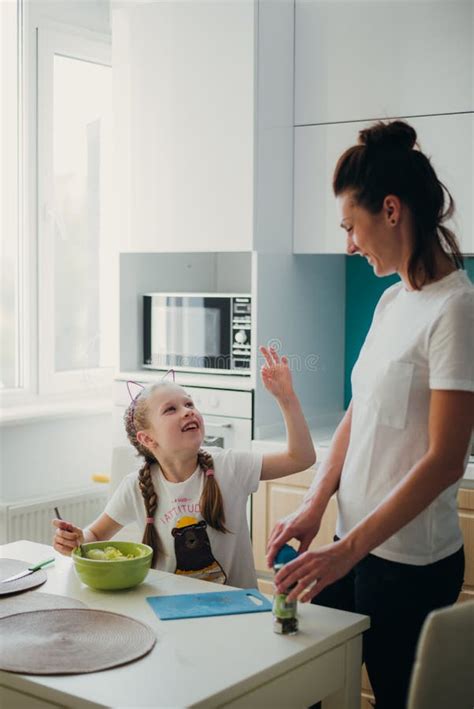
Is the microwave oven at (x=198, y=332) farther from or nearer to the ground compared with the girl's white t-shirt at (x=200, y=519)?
farther from the ground

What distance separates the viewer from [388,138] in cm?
171

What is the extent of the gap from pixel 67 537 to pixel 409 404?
0.74 metres

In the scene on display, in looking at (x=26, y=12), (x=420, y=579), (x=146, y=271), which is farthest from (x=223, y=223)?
(x=420, y=579)

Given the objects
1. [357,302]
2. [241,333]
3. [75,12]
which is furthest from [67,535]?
[75,12]

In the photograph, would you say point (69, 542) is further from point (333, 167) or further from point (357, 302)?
point (357, 302)

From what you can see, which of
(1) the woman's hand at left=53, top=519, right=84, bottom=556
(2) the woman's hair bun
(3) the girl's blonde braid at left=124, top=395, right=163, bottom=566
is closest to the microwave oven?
(3) the girl's blonde braid at left=124, top=395, right=163, bottom=566

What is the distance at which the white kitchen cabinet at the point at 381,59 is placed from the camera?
109 inches

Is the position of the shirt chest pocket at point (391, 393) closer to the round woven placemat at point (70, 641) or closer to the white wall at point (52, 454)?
the round woven placemat at point (70, 641)

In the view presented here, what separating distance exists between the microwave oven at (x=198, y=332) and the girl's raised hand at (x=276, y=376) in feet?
3.59

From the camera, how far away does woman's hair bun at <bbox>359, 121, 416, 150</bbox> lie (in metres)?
1.70

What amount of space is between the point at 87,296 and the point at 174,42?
3.48 ft

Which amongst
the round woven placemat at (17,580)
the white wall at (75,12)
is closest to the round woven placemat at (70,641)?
the round woven placemat at (17,580)

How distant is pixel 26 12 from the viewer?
3.44 metres

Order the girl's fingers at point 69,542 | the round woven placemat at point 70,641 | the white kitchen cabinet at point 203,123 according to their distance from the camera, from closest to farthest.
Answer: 1. the round woven placemat at point 70,641
2. the girl's fingers at point 69,542
3. the white kitchen cabinet at point 203,123
